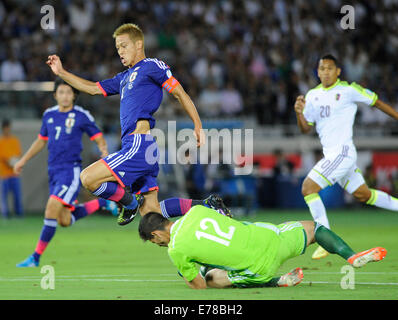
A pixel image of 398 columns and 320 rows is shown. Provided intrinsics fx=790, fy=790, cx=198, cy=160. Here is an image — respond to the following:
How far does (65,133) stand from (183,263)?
4.93 meters

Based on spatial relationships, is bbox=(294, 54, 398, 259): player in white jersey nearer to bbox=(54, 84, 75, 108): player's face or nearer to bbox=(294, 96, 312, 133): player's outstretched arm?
bbox=(294, 96, 312, 133): player's outstretched arm

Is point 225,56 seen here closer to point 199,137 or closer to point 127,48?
point 127,48

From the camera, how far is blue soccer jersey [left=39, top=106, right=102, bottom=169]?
38.5 feet

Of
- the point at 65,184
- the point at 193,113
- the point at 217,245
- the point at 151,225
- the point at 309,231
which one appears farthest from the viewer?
the point at 65,184

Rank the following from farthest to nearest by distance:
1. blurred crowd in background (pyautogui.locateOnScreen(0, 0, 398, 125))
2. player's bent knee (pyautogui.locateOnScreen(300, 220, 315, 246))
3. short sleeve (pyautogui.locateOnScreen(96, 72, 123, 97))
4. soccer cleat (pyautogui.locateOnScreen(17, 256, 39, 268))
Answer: blurred crowd in background (pyautogui.locateOnScreen(0, 0, 398, 125))
soccer cleat (pyautogui.locateOnScreen(17, 256, 39, 268))
short sleeve (pyautogui.locateOnScreen(96, 72, 123, 97))
player's bent knee (pyautogui.locateOnScreen(300, 220, 315, 246))

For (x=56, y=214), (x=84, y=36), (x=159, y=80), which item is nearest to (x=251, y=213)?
(x=84, y=36)

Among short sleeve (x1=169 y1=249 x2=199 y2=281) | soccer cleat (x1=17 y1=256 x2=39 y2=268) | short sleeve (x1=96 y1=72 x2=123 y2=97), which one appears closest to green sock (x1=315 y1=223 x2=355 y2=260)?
short sleeve (x1=169 y1=249 x2=199 y2=281)

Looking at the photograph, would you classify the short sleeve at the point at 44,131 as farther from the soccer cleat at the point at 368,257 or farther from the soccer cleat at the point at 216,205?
the soccer cleat at the point at 368,257

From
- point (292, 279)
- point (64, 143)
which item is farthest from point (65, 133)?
point (292, 279)

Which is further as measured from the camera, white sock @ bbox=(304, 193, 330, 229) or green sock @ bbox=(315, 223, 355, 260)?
white sock @ bbox=(304, 193, 330, 229)

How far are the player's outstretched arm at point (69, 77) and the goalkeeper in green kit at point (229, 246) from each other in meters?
2.56

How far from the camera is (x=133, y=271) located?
976cm

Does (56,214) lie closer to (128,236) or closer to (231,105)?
(128,236)

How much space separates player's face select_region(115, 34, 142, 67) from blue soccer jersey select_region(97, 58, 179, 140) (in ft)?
0.41
